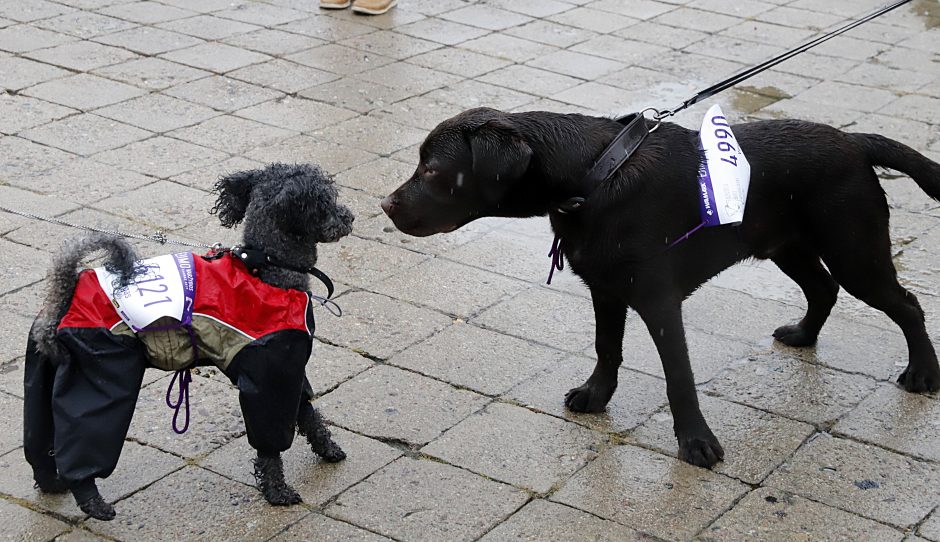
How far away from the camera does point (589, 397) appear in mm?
4645

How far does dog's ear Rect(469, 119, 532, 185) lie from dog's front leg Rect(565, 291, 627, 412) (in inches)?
31.6

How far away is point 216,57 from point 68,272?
5449 millimetres

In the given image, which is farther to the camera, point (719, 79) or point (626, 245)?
point (719, 79)

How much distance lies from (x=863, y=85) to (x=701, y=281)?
5024mm

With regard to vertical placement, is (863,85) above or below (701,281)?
below

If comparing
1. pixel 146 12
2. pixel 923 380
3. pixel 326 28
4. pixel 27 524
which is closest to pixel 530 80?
pixel 326 28

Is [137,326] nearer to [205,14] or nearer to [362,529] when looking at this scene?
[362,529]

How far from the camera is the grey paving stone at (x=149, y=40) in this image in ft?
29.0

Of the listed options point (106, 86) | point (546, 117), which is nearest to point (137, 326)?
point (546, 117)

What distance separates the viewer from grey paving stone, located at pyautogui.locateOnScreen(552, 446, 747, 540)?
157 inches

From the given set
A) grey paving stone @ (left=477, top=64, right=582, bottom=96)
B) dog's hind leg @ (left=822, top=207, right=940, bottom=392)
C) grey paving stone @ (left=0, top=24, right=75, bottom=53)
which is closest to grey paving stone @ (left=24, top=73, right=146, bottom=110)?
grey paving stone @ (left=0, top=24, right=75, bottom=53)

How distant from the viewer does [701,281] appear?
4492 millimetres

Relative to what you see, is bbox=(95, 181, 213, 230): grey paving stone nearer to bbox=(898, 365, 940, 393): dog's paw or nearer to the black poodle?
the black poodle

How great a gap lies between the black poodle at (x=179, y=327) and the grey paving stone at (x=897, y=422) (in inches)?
87.1
